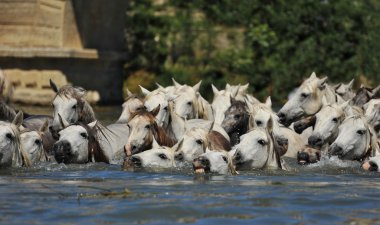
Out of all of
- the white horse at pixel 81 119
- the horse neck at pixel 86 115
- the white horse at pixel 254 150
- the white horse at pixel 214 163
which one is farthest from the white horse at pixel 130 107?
the white horse at pixel 214 163

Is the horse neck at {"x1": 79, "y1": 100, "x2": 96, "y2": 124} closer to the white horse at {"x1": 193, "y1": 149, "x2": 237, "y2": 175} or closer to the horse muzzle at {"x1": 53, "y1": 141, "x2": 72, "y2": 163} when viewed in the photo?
the horse muzzle at {"x1": 53, "y1": 141, "x2": 72, "y2": 163}

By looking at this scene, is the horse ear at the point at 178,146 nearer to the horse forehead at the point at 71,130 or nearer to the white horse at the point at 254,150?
the white horse at the point at 254,150

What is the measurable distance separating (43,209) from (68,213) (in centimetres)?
32

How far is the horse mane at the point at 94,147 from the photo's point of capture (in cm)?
1284

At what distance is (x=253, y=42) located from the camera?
93.2 feet

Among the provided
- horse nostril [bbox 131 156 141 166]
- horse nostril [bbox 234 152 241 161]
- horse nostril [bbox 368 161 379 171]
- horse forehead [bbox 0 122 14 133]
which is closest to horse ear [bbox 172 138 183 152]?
horse nostril [bbox 131 156 141 166]

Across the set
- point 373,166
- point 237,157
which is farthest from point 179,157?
point 373,166

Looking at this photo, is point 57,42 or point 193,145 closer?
point 193,145

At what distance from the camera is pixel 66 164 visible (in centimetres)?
1255

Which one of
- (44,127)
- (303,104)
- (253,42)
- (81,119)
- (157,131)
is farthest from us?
(253,42)

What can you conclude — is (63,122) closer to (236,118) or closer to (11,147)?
(11,147)

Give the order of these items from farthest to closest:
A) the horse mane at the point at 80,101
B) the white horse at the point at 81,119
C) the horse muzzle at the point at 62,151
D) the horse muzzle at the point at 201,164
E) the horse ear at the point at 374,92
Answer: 1. the horse ear at the point at 374,92
2. the horse mane at the point at 80,101
3. the white horse at the point at 81,119
4. the horse muzzle at the point at 62,151
5. the horse muzzle at the point at 201,164

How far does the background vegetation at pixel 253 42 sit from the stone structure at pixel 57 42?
1.84 m

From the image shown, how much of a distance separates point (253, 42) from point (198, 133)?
16.4 meters
